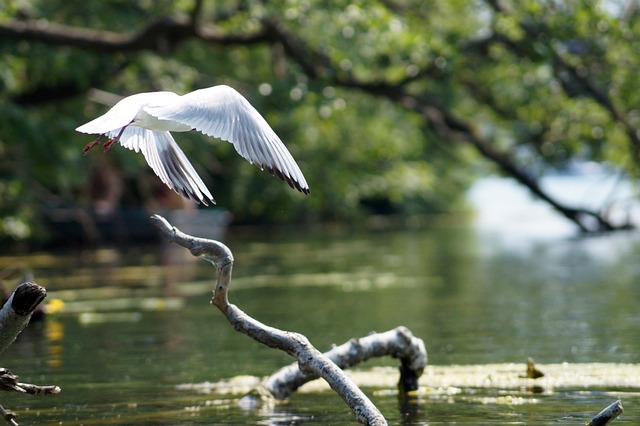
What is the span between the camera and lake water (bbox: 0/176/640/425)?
7.65 m

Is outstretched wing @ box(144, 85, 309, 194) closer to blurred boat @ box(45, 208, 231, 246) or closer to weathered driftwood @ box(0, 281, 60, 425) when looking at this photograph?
weathered driftwood @ box(0, 281, 60, 425)

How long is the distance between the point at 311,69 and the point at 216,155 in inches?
631

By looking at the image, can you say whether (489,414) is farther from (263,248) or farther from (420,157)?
(420,157)

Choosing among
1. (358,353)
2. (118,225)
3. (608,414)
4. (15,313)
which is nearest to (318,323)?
(358,353)

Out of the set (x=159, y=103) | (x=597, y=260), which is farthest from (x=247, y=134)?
(x=597, y=260)

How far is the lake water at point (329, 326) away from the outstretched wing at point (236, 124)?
1.85m

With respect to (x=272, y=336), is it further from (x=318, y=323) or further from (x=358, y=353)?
(x=318, y=323)

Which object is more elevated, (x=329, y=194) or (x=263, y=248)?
(x=329, y=194)

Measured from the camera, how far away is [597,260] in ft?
66.3

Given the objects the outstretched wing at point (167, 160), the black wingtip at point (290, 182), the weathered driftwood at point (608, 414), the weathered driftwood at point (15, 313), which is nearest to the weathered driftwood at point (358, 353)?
the outstretched wing at point (167, 160)

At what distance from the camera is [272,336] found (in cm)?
613

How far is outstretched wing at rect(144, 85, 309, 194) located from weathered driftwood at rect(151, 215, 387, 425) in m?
0.45

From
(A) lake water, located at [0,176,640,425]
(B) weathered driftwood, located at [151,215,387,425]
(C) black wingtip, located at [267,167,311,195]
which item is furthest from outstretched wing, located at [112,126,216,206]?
(A) lake water, located at [0,176,640,425]

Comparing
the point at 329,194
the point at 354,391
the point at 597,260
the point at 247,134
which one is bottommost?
the point at 354,391
